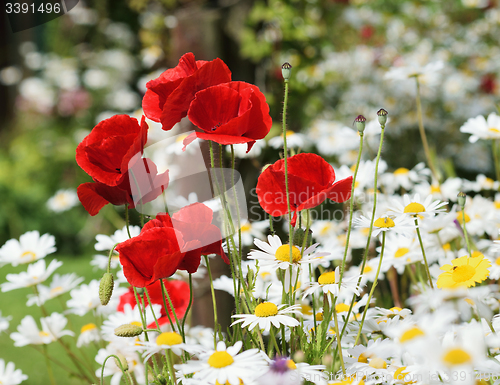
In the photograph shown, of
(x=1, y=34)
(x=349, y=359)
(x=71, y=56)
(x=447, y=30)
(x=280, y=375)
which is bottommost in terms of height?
(x=349, y=359)

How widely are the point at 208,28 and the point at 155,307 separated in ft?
4.26

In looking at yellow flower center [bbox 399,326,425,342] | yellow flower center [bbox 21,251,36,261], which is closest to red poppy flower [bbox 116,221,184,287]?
yellow flower center [bbox 399,326,425,342]

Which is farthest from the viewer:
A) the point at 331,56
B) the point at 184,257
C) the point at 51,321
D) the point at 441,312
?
the point at 331,56

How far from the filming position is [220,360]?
1.37 feet

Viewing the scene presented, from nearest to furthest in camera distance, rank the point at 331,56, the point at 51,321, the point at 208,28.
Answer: the point at 51,321 → the point at 208,28 → the point at 331,56

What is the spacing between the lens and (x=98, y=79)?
371 cm

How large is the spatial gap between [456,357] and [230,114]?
32 cm

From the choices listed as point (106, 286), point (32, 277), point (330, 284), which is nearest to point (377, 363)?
point (330, 284)

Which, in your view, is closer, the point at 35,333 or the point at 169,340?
the point at 169,340

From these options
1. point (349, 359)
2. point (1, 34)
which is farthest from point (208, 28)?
point (1, 34)

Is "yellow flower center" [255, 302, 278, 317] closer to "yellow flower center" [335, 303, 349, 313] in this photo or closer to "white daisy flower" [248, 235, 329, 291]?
"white daisy flower" [248, 235, 329, 291]

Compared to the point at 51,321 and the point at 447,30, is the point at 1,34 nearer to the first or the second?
the point at 447,30

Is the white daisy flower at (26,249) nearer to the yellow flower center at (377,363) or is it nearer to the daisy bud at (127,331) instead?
the daisy bud at (127,331)

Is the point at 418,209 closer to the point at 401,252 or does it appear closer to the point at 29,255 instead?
the point at 401,252
